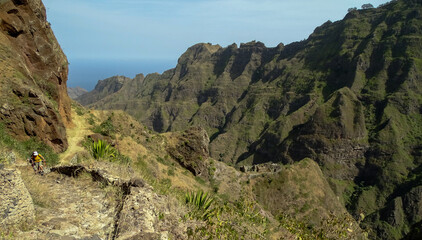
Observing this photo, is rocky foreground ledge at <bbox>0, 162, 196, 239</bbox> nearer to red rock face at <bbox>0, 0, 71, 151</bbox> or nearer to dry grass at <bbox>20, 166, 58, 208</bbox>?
dry grass at <bbox>20, 166, 58, 208</bbox>

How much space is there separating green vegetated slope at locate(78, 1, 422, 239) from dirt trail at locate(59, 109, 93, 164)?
5578 cm

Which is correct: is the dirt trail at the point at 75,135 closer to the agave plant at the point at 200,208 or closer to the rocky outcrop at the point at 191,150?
the agave plant at the point at 200,208

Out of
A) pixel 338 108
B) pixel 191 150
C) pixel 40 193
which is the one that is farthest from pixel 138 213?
pixel 338 108

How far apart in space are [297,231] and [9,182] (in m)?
8.65

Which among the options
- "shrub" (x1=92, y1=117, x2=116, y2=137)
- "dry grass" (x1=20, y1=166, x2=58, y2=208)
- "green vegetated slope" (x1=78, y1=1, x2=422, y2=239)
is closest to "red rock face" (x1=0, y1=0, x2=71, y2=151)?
"shrub" (x1=92, y1=117, x2=116, y2=137)

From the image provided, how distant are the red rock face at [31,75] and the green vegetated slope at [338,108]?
193ft

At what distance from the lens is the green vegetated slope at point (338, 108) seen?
264 ft

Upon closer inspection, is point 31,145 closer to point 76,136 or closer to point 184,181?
point 76,136

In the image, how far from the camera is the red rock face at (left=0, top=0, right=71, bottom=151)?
49.8ft

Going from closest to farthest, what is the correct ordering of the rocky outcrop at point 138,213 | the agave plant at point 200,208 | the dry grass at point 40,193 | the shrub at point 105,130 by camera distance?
the rocky outcrop at point 138,213
the dry grass at point 40,193
the agave plant at point 200,208
the shrub at point 105,130

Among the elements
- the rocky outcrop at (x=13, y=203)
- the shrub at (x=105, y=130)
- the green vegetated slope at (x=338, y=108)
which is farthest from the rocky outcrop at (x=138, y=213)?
the green vegetated slope at (x=338, y=108)

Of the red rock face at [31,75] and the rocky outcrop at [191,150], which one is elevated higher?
the red rock face at [31,75]

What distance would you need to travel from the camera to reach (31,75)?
19.2 m

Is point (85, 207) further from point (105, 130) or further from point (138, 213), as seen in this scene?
point (105, 130)
